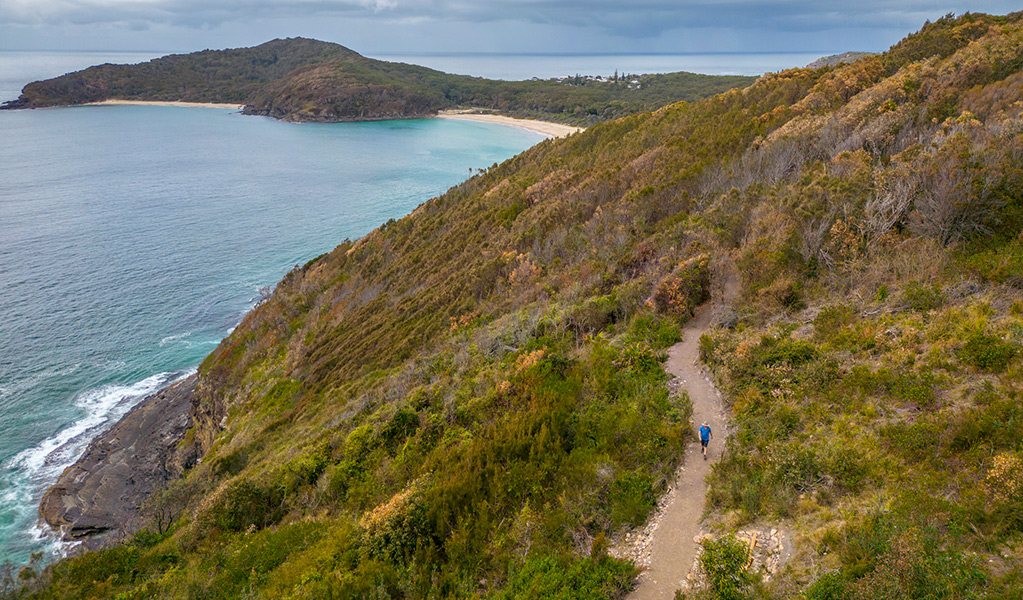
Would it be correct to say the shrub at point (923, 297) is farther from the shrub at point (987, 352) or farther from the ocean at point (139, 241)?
the ocean at point (139, 241)

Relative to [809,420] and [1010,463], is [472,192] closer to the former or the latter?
[809,420]

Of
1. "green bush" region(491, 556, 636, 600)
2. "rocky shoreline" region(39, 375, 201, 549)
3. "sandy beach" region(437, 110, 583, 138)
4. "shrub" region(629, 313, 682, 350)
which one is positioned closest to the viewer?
"green bush" region(491, 556, 636, 600)

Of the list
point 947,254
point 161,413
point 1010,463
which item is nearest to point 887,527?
point 1010,463

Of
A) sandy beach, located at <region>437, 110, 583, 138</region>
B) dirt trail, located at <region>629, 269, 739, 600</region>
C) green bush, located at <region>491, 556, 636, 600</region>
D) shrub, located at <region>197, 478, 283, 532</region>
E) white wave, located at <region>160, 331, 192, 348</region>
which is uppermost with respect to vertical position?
sandy beach, located at <region>437, 110, 583, 138</region>

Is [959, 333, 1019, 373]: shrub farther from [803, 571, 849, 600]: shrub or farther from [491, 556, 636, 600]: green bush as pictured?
[491, 556, 636, 600]: green bush

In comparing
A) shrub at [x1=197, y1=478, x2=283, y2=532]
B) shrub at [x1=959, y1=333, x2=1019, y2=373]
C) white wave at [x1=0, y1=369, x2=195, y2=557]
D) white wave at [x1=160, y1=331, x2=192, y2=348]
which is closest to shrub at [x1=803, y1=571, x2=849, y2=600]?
shrub at [x1=959, y1=333, x2=1019, y2=373]

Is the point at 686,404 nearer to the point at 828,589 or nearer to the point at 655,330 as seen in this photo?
the point at 655,330

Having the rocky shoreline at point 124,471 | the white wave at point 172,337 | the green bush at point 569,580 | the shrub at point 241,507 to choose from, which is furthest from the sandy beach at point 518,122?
the green bush at point 569,580

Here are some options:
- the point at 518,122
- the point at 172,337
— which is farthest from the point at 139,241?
the point at 518,122
